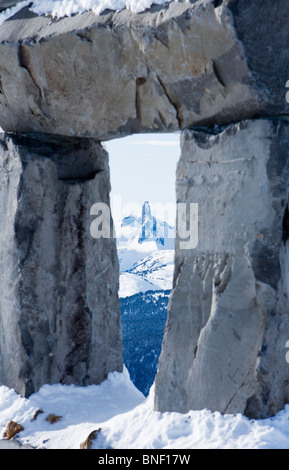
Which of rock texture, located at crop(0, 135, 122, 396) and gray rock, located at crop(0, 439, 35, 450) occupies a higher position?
rock texture, located at crop(0, 135, 122, 396)

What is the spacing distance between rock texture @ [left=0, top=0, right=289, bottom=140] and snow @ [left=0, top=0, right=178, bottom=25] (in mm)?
43

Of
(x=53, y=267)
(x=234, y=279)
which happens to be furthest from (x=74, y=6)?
(x=234, y=279)

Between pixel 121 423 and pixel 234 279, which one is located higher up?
pixel 234 279

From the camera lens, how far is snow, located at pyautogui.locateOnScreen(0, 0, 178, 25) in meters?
3.72

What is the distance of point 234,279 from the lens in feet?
11.6

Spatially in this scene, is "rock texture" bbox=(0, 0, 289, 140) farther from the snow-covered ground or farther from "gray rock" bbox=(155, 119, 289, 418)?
the snow-covered ground

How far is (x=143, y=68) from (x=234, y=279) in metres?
1.32

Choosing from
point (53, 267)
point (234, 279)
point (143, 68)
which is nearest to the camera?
point (234, 279)

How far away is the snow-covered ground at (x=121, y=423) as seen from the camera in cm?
340

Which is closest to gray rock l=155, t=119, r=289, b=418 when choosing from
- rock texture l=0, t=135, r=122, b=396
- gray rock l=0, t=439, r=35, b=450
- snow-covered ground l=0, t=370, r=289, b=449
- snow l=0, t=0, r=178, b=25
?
snow-covered ground l=0, t=370, r=289, b=449

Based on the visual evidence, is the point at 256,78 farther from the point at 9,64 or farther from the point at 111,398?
the point at 111,398

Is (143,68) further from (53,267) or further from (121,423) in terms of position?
(121,423)

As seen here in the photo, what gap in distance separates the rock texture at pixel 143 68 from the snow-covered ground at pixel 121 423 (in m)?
1.66

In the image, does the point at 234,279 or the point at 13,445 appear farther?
the point at 13,445
